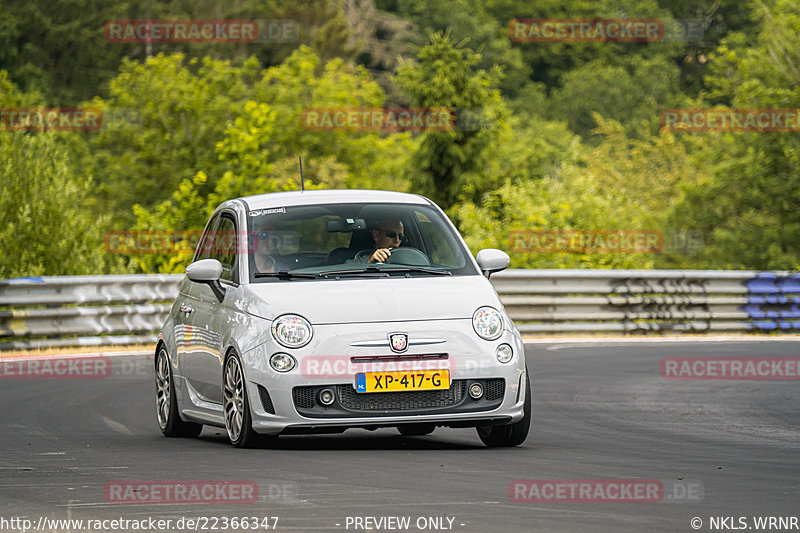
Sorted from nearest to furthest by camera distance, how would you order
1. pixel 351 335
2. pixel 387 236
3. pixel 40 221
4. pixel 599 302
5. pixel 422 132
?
pixel 351 335 < pixel 387 236 < pixel 599 302 < pixel 40 221 < pixel 422 132

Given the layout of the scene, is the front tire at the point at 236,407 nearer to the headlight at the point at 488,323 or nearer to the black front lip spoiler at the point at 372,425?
the black front lip spoiler at the point at 372,425

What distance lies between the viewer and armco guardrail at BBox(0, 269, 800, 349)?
2056 cm

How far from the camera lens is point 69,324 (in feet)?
65.6

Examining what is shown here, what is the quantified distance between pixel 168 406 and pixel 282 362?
2092 mm

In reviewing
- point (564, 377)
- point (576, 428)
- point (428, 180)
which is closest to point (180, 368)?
point (576, 428)

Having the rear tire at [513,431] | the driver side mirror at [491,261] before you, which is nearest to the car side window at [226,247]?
the driver side mirror at [491,261]

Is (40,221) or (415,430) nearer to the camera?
(415,430)

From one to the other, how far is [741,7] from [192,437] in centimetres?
8868

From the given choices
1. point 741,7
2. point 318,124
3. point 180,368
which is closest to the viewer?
point 180,368

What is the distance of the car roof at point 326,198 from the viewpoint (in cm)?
1066

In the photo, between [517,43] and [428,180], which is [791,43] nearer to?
[428,180]

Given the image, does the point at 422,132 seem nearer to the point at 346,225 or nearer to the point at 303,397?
the point at 346,225

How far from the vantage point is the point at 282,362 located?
934 cm

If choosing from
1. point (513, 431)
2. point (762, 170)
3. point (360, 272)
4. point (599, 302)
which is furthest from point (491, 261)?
point (762, 170)
